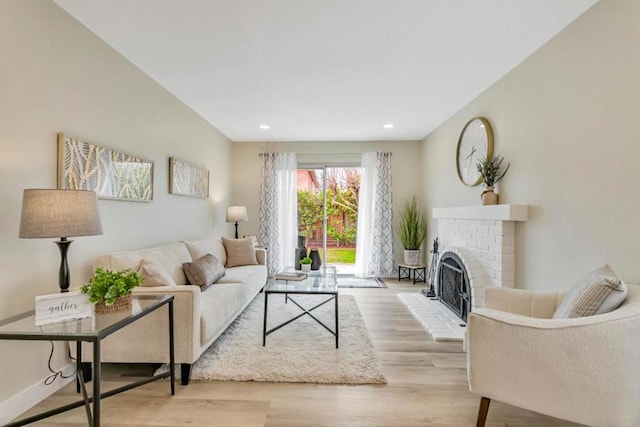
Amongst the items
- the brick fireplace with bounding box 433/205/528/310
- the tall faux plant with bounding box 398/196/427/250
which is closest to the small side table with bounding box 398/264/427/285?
the tall faux plant with bounding box 398/196/427/250

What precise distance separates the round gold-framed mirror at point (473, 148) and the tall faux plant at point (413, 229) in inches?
62.8

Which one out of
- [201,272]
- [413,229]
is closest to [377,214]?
[413,229]

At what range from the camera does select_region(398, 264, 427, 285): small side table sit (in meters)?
5.12

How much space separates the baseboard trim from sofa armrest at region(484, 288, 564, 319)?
9.68 ft

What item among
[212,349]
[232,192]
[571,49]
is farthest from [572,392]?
[232,192]

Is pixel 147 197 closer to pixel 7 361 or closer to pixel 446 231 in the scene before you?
pixel 7 361

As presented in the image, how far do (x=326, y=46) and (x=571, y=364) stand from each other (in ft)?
8.34

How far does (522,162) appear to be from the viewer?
265 cm

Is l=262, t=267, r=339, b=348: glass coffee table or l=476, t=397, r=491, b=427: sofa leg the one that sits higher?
l=262, t=267, r=339, b=348: glass coffee table

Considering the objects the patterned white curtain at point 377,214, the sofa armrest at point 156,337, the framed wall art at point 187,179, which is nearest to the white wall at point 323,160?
the patterned white curtain at point 377,214

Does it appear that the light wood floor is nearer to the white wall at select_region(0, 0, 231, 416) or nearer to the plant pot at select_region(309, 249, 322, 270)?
the white wall at select_region(0, 0, 231, 416)

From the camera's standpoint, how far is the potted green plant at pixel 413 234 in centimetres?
520

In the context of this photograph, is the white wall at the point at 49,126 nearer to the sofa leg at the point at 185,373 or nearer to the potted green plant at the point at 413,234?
the sofa leg at the point at 185,373

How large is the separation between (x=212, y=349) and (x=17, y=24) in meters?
2.58
